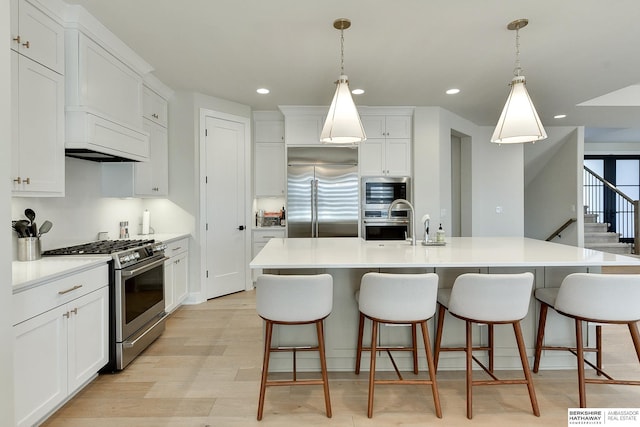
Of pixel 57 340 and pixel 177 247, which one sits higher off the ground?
pixel 177 247

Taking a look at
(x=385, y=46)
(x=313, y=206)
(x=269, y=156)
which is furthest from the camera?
(x=269, y=156)

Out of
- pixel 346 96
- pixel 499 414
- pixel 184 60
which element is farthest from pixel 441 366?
pixel 184 60

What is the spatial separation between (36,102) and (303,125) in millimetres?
3204

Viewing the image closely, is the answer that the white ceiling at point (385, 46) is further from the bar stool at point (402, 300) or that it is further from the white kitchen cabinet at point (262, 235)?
the bar stool at point (402, 300)

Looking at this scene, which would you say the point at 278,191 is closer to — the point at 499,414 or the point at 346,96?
the point at 346,96

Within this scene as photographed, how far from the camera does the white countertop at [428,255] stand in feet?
6.95

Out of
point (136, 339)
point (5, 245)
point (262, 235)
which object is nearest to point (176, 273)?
point (136, 339)

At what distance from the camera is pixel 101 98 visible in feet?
9.10

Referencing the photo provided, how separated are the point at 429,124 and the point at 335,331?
3493mm

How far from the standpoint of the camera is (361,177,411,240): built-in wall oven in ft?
16.2

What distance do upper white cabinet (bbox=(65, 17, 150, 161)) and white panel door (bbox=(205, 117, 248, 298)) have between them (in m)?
1.17

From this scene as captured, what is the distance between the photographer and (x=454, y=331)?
8.49 ft

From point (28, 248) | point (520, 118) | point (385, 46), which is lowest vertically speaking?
point (28, 248)

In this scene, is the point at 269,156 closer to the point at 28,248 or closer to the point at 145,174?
the point at 145,174
